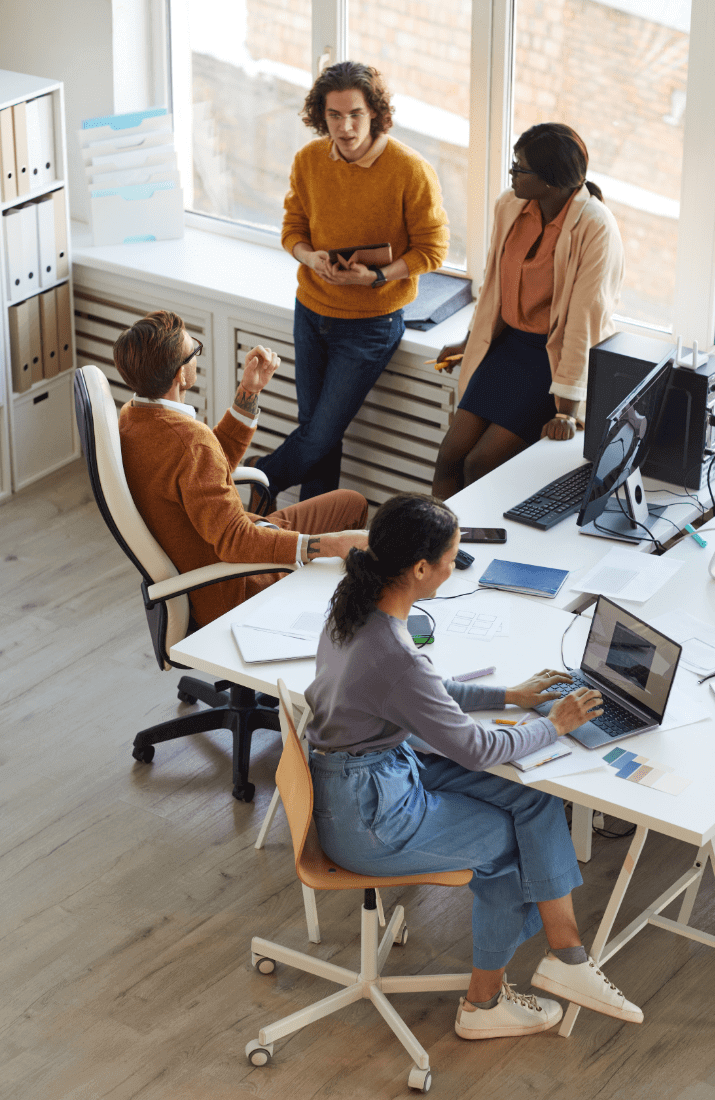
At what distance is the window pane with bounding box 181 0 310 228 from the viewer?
15.5 feet

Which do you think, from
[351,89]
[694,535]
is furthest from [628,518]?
[351,89]

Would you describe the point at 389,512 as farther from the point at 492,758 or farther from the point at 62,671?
the point at 62,671

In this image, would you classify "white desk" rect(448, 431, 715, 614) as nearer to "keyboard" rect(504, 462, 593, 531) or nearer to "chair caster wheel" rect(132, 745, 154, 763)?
"keyboard" rect(504, 462, 593, 531)

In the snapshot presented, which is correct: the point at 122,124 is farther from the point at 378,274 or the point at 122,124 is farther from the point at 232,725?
the point at 232,725

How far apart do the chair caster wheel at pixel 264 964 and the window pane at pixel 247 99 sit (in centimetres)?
317

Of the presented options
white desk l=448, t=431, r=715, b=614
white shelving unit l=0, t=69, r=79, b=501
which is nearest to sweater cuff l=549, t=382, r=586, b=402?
white desk l=448, t=431, r=715, b=614

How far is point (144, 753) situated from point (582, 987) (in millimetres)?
1435

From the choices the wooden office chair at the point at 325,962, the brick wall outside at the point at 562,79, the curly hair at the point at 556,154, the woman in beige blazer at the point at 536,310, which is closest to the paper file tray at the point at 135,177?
the brick wall outside at the point at 562,79

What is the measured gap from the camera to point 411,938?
286 cm

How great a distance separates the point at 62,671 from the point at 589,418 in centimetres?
175

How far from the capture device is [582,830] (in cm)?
299

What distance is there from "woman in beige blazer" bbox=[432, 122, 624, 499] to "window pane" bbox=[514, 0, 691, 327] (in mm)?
565

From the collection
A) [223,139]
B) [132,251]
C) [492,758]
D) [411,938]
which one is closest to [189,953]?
[411,938]

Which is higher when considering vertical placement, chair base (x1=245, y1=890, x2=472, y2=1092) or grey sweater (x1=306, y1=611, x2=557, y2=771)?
grey sweater (x1=306, y1=611, x2=557, y2=771)
